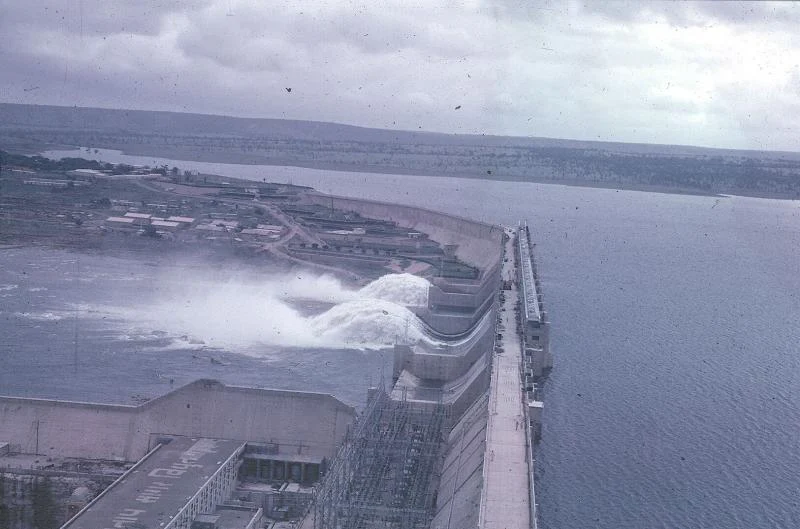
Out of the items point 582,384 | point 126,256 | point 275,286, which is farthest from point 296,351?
point 126,256

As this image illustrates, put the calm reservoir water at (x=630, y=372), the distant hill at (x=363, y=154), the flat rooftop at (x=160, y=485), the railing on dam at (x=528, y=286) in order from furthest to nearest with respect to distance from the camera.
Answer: the distant hill at (x=363, y=154)
the railing on dam at (x=528, y=286)
the calm reservoir water at (x=630, y=372)
the flat rooftop at (x=160, y=485)

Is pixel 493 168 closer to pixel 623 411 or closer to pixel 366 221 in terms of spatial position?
pixel 366 221

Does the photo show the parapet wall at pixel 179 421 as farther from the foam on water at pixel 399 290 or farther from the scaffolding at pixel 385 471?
the foam on water at pixel 399 290

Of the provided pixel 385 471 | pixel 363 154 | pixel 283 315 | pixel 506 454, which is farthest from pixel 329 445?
pixel 363 154

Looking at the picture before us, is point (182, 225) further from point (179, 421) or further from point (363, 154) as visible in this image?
point (363, 154)

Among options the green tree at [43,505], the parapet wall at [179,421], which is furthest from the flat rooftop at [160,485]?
the green tree at [43,505]

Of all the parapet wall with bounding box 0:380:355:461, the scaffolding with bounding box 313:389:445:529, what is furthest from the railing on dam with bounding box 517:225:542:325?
the parapet wall with bounding box 0:380:355:461

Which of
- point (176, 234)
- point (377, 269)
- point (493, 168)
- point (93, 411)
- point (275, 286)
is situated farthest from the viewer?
point (493, 168)
